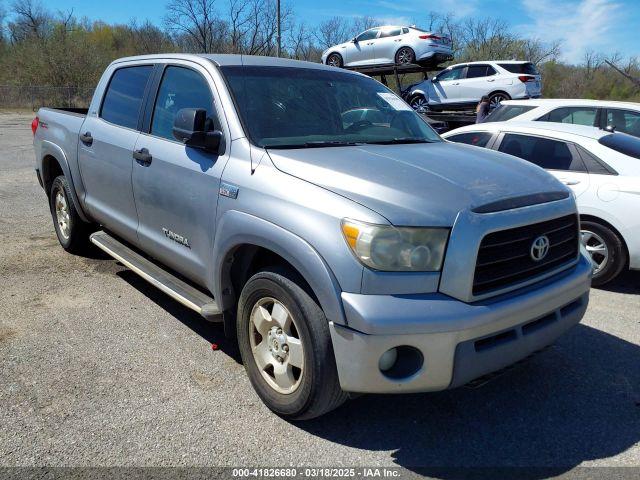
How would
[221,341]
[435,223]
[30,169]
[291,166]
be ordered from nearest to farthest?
[435,223] < [291,166] < [221,341] < [30,169]

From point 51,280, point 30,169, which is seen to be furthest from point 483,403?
point 30,169

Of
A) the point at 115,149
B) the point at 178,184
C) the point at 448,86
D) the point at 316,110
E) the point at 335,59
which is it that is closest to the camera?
the point at 178,184

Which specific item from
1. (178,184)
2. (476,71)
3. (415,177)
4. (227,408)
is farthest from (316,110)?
(476,71)

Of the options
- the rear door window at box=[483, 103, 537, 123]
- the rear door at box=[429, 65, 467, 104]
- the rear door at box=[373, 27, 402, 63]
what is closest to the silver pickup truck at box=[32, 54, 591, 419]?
the rear door window at box=[483, 103, 537, 123]

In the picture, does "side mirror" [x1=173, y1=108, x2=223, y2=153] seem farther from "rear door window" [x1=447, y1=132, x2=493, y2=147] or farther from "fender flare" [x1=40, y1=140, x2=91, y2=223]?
"rear door window" [x1=447, y1=132, x2=493, y2=147]

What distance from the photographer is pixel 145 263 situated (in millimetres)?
4273

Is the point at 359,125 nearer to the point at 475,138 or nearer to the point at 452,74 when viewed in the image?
the point at 475,138

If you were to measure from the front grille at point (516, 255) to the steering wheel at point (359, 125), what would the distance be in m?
1.45

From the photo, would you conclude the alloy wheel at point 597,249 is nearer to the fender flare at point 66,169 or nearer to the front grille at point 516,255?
the front grille at point 516,255

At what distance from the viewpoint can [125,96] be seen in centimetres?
461

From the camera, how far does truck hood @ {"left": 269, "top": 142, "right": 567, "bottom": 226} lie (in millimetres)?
2551

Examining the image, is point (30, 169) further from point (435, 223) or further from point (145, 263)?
point (435, 223)

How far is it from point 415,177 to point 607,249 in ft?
11.3

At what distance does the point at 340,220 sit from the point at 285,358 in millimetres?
896
